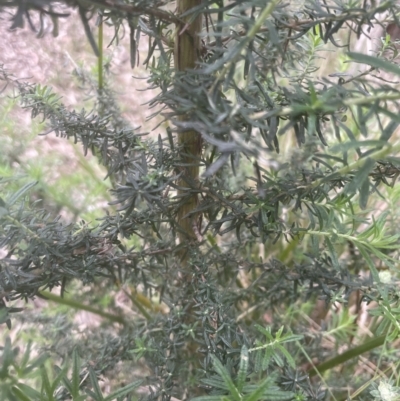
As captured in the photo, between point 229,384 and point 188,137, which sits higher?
point 188,137

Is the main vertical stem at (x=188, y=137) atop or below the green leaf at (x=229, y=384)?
atop

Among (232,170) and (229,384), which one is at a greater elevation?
(232,170)

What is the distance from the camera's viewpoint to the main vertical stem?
11.3 inches

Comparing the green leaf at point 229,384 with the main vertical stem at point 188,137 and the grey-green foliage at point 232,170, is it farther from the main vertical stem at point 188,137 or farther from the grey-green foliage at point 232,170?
the main vertical stem at point 188,137

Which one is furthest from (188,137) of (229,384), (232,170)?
(229,384)

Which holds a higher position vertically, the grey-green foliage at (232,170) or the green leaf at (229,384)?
the grey-green foliage at (232,170)

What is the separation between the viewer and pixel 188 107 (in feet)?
0.73

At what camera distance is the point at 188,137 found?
13.0 inches

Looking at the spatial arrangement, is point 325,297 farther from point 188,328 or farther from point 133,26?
point 133,26

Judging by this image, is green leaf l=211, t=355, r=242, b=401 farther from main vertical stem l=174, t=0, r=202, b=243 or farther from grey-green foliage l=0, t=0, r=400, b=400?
main vertical stem l=174, t=0, r=202, b=243

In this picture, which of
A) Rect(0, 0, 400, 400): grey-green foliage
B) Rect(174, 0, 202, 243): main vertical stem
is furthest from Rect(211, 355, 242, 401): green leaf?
Rect(174, 0, 202, 243): main vertical stem

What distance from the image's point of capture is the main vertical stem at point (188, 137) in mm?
286

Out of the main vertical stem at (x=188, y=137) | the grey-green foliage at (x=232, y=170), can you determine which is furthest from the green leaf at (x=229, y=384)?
the main vertical stem at (x=188, y=137)

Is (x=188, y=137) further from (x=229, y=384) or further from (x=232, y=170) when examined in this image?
(x=229, y=384)
